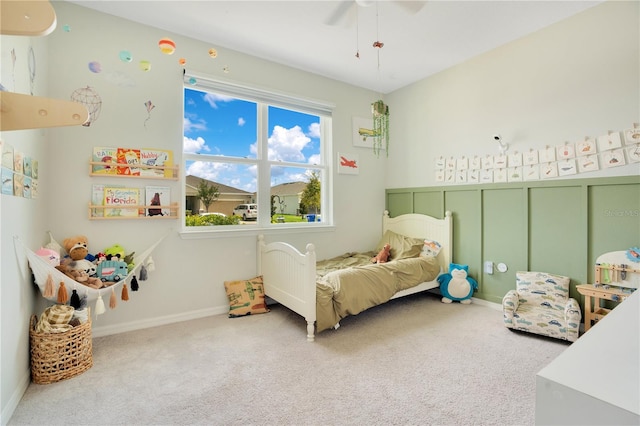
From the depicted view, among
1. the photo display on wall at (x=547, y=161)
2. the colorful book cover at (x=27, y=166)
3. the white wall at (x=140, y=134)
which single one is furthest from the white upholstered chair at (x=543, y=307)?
the colorful book cover at (x=27, y=166)

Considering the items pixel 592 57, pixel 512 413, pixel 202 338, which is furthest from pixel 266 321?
pixel 592 57

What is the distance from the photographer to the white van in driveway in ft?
11.1

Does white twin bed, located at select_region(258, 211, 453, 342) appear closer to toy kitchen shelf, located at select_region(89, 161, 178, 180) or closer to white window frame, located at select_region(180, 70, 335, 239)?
white window frame, located at select_region(180, 70, 335, 239)

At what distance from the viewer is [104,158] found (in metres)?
2.62

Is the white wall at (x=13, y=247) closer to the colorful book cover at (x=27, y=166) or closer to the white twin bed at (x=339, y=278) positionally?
the colorful book cover at (x=27, y=166)

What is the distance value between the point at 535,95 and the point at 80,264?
A: 4.21 m

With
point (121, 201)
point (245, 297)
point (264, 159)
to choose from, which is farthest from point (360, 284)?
point (121, 201)

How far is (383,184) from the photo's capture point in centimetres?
450

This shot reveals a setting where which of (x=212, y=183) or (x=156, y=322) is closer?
(x=156, y=322)

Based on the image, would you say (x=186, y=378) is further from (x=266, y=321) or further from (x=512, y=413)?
(x=512, y=413)

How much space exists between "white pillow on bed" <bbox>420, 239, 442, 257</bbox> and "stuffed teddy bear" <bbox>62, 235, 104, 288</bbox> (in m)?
3.21

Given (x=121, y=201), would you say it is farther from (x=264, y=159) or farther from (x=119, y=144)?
(x=264, y=159)

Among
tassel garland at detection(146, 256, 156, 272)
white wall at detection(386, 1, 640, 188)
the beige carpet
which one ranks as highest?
white wall at detection(386, 1, 640, 188)

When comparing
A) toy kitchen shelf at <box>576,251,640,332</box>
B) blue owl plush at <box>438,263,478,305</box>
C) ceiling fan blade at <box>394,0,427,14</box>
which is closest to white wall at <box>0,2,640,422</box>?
toy kitchen shelf at <box>576,251,640,332</box>
